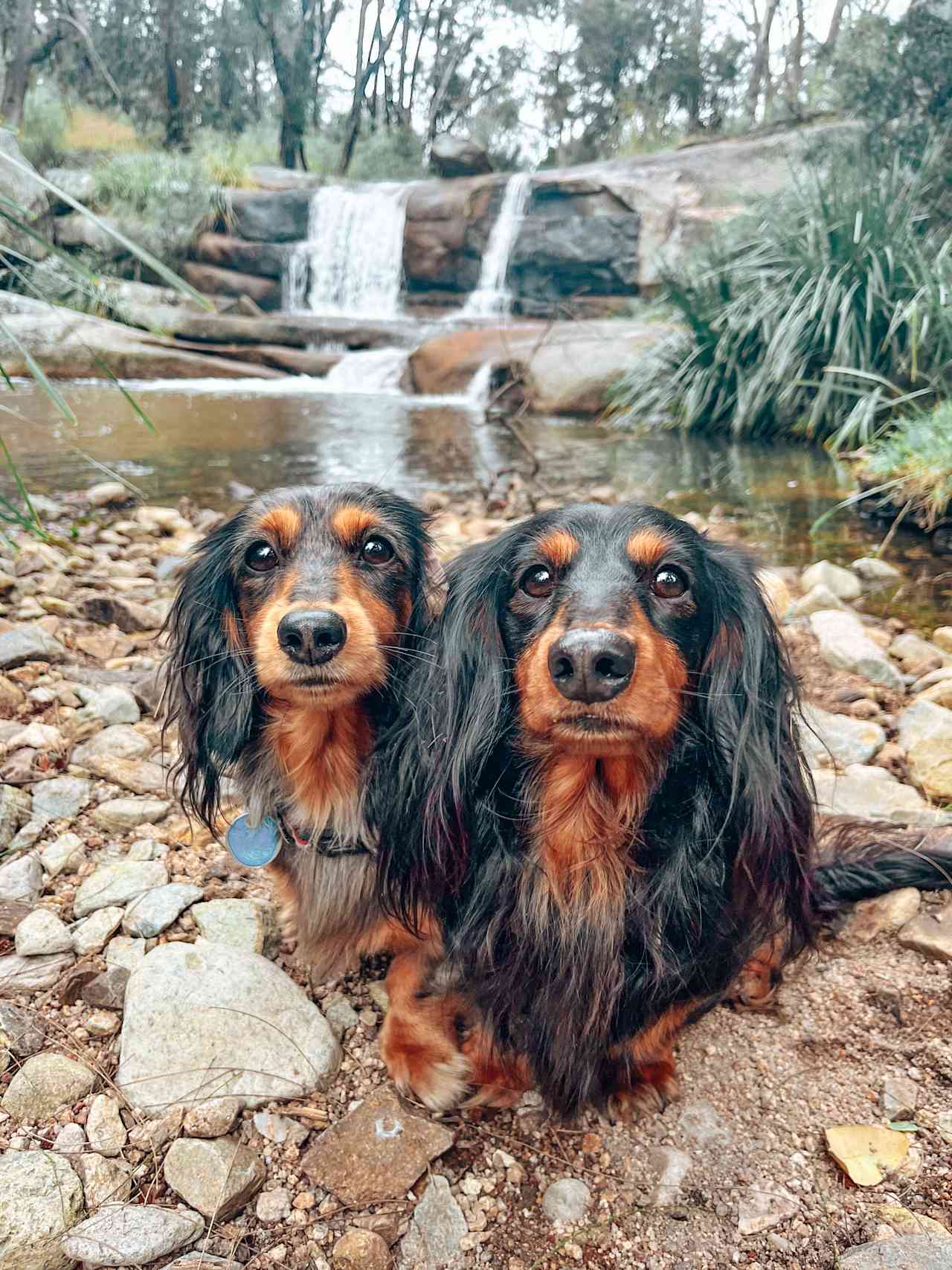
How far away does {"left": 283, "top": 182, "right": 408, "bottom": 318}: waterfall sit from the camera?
530 inches

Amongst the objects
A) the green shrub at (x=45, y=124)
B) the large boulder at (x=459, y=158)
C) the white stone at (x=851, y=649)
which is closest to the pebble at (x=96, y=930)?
the white stone at (x=851, y=649)

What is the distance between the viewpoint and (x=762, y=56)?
17.7m

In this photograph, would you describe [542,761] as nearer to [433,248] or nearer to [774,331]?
[774,331]

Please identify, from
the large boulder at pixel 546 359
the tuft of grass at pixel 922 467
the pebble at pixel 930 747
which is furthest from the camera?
the large boulder at pixel 546 359

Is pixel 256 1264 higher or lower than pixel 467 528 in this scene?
lower

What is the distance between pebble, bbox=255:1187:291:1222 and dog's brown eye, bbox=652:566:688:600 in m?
1.11

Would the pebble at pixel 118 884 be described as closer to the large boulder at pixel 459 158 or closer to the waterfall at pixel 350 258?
the waterfall at pixel 350 258

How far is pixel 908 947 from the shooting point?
1.83 m

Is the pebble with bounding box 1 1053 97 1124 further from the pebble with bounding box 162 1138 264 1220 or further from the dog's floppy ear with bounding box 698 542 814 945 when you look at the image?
the dog's floppy ear with bounding box 698 542 814 945

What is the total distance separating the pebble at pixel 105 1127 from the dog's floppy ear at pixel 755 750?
107 centimetres

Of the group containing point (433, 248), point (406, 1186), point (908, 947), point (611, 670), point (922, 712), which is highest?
point (433, 248)

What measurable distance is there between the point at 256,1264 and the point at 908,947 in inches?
51.8

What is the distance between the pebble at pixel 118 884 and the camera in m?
1.90

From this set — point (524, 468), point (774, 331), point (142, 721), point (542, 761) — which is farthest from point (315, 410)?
point (542, 761)
